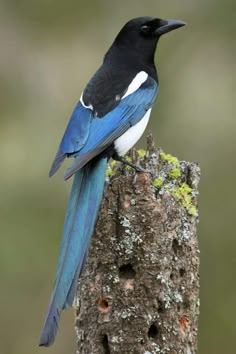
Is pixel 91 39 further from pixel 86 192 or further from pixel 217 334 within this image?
pixel 86 192

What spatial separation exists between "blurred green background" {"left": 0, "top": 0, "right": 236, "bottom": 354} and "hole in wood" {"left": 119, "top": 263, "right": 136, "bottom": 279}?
2.52 m

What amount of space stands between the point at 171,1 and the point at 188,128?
3.42 ft

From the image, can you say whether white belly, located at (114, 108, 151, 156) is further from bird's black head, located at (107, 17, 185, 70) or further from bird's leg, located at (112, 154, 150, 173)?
Result: bird's black head, located at (107, 17, 185, 70)

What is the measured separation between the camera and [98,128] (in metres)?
5.18

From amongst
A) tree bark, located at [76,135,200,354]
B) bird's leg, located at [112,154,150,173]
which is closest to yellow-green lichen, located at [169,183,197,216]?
tree bark, located at [76,135,200,354]

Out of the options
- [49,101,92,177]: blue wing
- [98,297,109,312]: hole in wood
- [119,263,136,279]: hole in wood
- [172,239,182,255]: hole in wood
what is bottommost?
[98,297,109,312]: hole in wood

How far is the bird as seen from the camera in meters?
4.54

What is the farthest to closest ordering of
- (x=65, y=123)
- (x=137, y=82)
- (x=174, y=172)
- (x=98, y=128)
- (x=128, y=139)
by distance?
1. (x=65, y=123)
2. (x=137, y=82)
3. (x=128, y=139)
4. (x=98, y=128)
5. (x=174, y=172)

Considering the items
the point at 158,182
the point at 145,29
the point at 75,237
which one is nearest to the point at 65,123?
the point at 145,29

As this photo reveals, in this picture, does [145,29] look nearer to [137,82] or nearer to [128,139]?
[137,82]

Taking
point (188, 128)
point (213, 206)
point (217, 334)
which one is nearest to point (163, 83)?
point (188, 128)

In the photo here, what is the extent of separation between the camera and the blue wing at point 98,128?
16.4 ft

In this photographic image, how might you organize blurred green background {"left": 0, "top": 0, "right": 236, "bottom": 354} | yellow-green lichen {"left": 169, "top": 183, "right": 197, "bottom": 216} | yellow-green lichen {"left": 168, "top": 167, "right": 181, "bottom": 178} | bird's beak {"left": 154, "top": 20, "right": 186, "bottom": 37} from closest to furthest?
yellow-green lichen {"left": 169, "top": 183, "right": 197, "bottom": 216}
yellow-green lichen {"left": 168, "top": 167, "right": 181, "bottom": 178}
bird's beak {"left": 154, "top": 20, "right": 186, "bottom": 37}
blurred green background {"left": 0, "top": 0, "right": 236, "bottom": 354}

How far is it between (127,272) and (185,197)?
41cm
